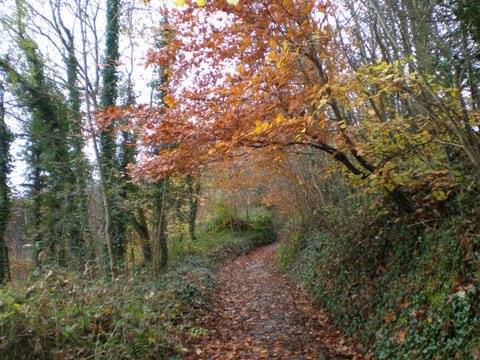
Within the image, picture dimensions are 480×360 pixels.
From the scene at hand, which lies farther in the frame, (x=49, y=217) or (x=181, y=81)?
(x=49, y=217)

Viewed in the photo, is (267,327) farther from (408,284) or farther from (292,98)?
(292,98)

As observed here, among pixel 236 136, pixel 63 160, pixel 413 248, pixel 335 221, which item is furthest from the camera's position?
pixel 63 160

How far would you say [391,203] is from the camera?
838 cm

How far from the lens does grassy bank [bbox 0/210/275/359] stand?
5.07 m

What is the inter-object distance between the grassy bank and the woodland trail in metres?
0.57

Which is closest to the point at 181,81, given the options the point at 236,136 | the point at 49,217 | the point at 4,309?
the point at 236,136

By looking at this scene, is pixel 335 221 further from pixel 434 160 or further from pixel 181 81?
pixel 181 81

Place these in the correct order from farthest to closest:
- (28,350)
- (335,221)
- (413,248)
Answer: (335,221) → (413,248) → (28,350)

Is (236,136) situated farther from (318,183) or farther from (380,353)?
(318,183)

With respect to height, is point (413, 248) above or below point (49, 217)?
below

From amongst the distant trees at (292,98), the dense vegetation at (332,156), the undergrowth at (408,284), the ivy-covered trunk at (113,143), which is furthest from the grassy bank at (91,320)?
the ivy-covered trunk at (113,143)

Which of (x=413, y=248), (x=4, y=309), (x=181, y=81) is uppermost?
(x=181, y=81)

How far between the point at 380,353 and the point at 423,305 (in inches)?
39.2

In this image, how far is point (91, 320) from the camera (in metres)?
6.04
